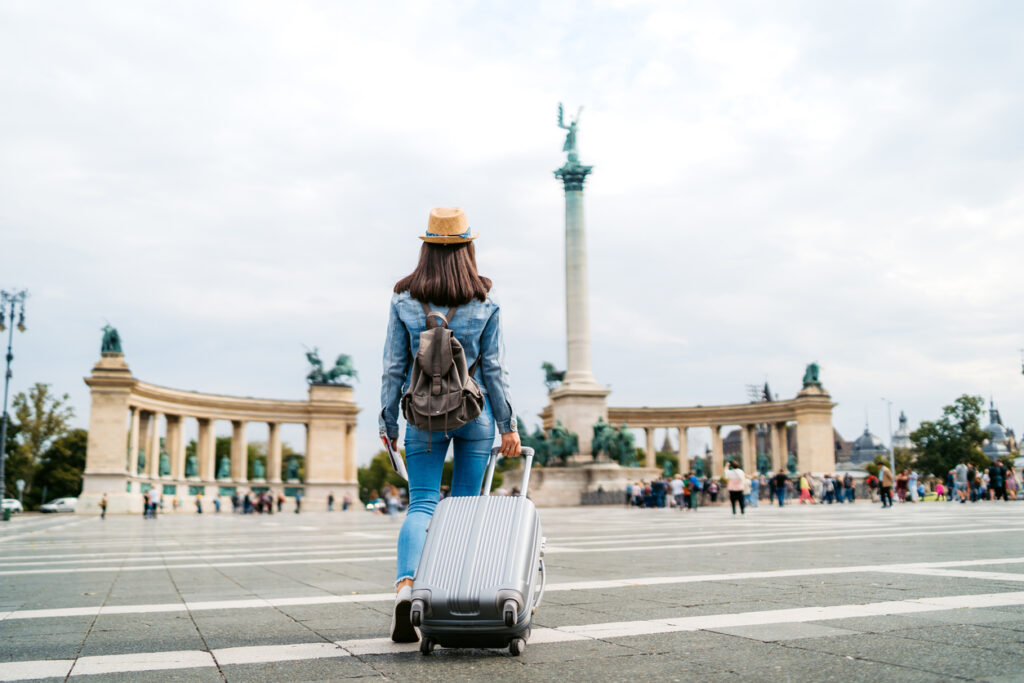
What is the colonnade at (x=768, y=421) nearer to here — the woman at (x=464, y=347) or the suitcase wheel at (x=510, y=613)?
the woman at (x=464, y=347)

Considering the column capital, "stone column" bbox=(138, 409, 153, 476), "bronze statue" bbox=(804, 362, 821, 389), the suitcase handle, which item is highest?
the column capital

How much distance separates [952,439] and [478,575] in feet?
358

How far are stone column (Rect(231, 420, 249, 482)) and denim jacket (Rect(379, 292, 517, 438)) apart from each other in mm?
80491

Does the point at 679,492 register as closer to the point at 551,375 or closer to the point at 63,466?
the point at 551,375

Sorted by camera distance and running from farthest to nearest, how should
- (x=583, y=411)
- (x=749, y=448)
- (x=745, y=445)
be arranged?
(x=745, y=445)
(x=749, y=448)
(x=583, y=411)

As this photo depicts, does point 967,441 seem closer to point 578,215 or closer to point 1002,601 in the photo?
point 578,215

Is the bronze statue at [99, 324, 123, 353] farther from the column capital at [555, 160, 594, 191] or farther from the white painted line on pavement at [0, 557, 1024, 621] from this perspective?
the white painted line on pavement at [0, 557, 1024, 621]

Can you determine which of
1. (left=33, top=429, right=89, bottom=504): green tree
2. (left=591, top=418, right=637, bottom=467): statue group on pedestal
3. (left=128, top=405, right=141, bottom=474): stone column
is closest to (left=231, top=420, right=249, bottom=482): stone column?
(left=128, top=405, right=141, bottom=474): stone column

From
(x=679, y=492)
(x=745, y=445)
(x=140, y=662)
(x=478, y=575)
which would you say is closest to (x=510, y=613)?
(x=478, y=575)

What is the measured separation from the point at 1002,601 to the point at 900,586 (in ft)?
3.49

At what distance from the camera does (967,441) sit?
9856 cm

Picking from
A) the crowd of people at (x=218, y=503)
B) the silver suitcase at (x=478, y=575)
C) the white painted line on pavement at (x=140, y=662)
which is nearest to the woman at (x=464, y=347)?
the silver suitcase at (x=478, y=575)

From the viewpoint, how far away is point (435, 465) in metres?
5.06

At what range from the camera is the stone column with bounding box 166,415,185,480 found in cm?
7662
